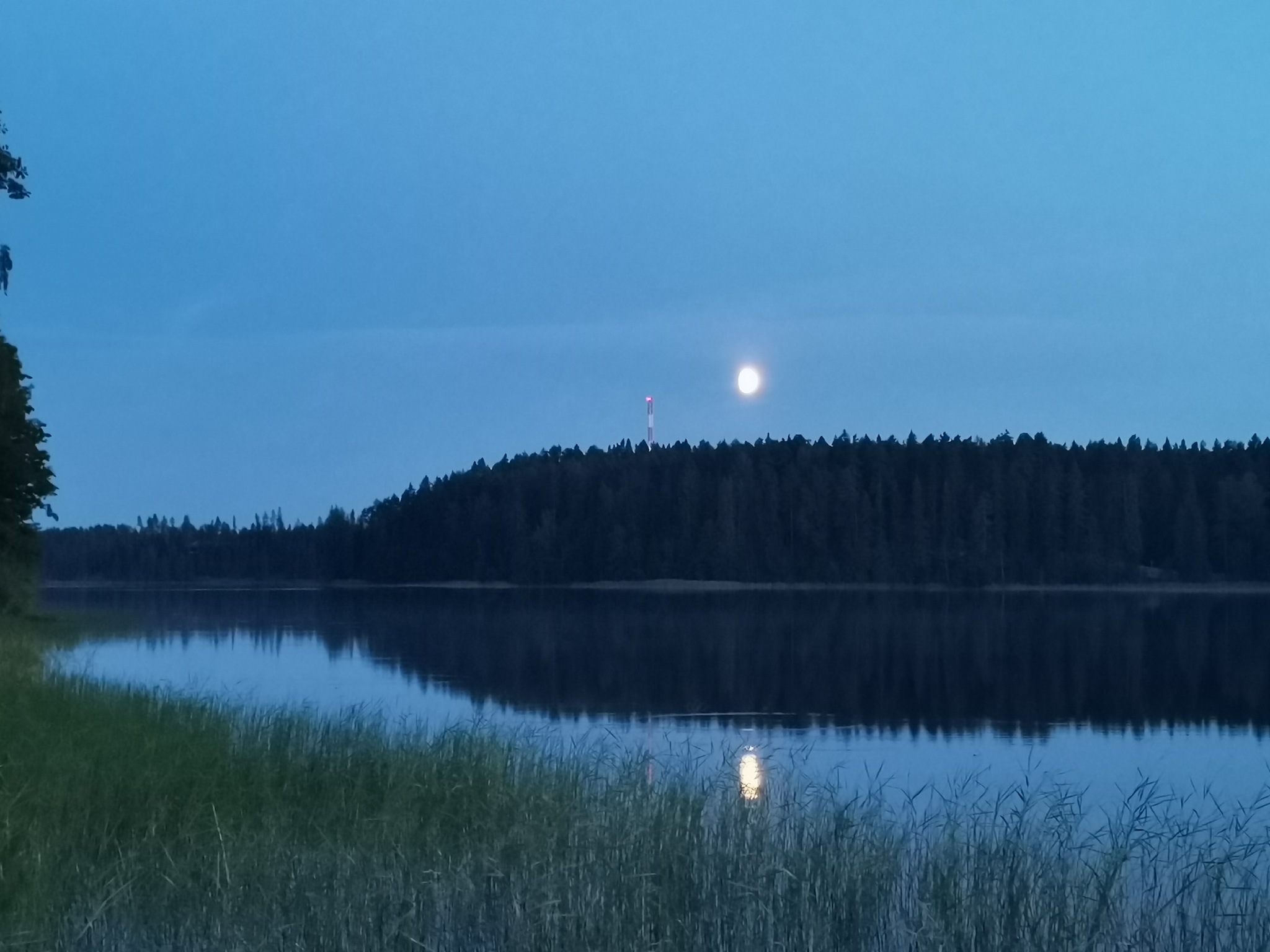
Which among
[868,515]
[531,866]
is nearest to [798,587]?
[868,515]

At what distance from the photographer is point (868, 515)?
104m

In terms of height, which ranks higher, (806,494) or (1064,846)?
(806,494)

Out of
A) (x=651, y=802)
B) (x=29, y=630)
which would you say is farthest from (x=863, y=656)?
(x=651, y=802)

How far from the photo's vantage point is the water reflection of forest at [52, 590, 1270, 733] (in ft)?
84.6

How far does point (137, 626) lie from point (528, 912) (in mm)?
44515

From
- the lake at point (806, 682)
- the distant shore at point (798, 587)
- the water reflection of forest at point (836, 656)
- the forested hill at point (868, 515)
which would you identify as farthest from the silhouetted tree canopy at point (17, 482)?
the forested hill at point (868, 515)

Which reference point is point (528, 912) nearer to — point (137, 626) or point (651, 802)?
point (651, 802)

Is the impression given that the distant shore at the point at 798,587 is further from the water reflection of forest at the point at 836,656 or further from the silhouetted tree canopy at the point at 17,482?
the silhouetted tree canopy at the point at 17,482

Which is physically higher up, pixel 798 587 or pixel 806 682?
pixel 798 587

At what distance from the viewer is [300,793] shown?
11.9 m

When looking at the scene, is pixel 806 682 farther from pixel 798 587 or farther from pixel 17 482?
pixel 798 587

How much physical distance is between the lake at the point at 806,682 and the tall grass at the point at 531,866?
11.4ft

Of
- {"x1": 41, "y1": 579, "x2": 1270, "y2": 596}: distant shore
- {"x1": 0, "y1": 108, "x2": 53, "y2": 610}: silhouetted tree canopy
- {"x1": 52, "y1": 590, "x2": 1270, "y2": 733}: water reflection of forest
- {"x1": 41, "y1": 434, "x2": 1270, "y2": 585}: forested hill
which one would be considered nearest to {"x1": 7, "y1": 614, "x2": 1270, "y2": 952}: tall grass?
{"x1": 52, "y1": 590, "x2": 1270, "y2": 733}: water reflection of forest

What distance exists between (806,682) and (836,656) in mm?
7431
